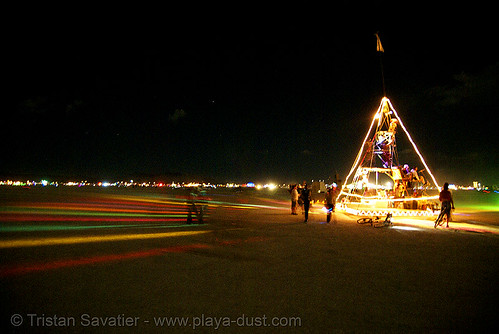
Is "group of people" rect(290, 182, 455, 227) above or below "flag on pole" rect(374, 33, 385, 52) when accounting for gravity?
below

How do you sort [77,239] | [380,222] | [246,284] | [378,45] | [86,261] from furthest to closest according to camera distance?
[378,45]
[380,222]
[77,239]
[86,261]
[246,284]

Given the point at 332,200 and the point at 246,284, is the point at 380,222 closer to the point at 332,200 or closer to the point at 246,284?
the point at 332,200

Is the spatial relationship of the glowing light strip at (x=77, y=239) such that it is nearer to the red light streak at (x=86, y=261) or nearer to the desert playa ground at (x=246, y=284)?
the desert playa ground at (x=246, y=284)

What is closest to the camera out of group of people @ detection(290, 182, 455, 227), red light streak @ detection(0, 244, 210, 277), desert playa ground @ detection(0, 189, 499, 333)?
desert playa ground @ detection(0, 189, 499, 333)

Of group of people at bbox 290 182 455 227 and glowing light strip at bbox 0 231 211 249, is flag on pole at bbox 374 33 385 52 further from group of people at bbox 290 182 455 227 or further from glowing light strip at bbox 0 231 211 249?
glowing light strip at bbox 0 231 211 249

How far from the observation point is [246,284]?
176 inches

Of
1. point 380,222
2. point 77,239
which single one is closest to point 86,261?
point 77,239

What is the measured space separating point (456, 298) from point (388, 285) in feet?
2.89

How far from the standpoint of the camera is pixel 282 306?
369cm

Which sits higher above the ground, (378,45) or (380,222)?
(378,45)

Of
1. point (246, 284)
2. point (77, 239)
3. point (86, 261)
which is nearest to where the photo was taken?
point (246, 284)

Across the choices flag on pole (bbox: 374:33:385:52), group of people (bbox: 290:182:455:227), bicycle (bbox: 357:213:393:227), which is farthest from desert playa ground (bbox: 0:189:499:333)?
flag on pole (bbox: 374:33:385:52)

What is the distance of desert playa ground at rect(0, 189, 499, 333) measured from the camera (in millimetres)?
3312

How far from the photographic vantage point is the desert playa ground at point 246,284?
10.9 feet
